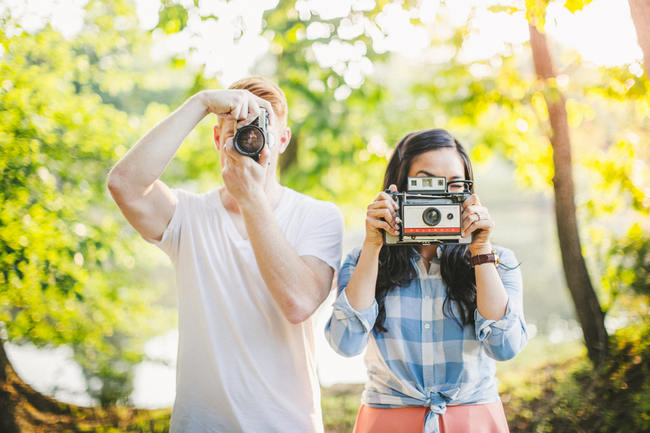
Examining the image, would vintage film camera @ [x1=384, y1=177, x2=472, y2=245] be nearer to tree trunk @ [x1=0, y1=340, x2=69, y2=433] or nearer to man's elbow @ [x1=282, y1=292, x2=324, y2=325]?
man's elbow @ [x1=282, y1=292, x2=324, y2=325]

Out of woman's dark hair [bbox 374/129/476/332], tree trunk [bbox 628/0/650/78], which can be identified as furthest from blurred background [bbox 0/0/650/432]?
woman's dark hair [bbox 374/129/476/332]

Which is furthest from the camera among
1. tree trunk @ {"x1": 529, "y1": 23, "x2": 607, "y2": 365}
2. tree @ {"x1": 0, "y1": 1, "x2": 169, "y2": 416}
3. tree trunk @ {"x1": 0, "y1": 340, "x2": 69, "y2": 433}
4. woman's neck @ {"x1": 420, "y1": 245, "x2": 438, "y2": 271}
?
tree trunk @ {"x1": 529, "y1": 23, "x2": 607, "y2": 365}

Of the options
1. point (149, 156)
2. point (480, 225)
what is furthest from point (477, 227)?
point (149, 156)

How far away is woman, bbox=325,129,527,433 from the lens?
1979 mm

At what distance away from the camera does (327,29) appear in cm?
477

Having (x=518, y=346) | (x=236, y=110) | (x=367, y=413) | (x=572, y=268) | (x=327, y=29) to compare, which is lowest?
(x=367, y=413)

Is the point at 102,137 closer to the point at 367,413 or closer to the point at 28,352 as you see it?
the point at 28,352

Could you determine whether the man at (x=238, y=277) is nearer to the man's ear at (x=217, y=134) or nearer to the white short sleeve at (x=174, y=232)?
the white short sleeve at (x=174, y=232)

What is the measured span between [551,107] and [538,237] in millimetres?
12559

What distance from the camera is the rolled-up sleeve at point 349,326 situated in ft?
6.61

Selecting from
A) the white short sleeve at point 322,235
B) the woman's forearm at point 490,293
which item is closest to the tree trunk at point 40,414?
the white short sleeve at point 322,235

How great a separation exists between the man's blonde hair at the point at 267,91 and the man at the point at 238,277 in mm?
101

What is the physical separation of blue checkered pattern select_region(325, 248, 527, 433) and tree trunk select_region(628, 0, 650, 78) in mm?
1254

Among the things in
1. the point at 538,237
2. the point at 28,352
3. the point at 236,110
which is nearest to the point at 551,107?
the point at 236,110
